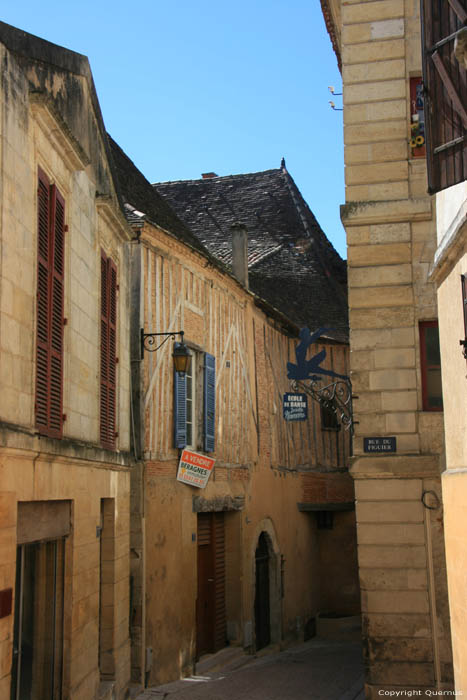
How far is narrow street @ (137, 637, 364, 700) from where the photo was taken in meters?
10.4

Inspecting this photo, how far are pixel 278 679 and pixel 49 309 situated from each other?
7099 millimetres

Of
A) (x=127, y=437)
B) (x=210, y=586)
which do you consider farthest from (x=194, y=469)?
(x=210, y=586)

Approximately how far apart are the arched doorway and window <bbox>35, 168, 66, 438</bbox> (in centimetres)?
814

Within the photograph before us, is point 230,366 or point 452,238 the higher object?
point 230,366

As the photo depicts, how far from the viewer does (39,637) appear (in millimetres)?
7109

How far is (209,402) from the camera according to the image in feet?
41.0

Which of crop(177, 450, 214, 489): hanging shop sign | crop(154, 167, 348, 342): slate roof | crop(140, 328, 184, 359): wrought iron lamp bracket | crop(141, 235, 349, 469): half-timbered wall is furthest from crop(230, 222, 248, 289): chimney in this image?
crop(140, 328, 184, 359): wrought iron lamp bracket

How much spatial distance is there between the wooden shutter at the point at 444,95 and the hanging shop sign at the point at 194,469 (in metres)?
6.74

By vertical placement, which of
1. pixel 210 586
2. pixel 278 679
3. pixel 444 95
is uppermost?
pixel 444 95

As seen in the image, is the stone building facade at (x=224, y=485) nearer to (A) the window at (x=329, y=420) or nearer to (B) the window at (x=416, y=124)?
(A) the window at (x=329, y=420)

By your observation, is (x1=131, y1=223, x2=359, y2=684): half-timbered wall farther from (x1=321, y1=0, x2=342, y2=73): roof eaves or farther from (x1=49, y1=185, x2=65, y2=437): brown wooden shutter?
(x1=321, y1=0, x2=342, y2=73): roof eaves

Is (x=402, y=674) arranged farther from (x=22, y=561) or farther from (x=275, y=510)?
(x=275, y=510)

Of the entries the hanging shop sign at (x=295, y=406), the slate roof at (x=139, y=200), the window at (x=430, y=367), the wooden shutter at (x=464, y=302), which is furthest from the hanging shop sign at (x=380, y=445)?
the wooden shutter at (x=464, y=302)

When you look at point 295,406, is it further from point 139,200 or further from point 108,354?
point 108,354
